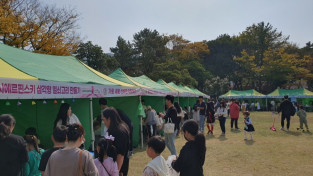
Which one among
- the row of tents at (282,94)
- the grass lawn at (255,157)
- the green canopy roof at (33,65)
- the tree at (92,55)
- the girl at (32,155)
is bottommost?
the grass lawn at (255,157)

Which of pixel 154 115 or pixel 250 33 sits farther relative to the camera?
pixel 250 33

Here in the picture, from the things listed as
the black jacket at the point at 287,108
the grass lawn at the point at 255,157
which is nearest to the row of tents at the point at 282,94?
the black jacket at the point at 287,108

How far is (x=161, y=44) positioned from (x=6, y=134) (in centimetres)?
3483

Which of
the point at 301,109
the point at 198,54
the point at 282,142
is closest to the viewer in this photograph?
the point at 282,142

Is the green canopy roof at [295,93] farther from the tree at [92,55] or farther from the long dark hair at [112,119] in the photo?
the long dark hair at [112,119]

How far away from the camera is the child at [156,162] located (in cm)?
282

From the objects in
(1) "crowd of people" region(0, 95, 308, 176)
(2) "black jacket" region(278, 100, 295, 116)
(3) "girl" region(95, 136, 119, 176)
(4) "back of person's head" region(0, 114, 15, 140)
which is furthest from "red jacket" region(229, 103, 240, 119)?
(4) "back of person's head" region(0, 114, 15, 140)

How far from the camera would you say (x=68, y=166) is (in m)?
2.29

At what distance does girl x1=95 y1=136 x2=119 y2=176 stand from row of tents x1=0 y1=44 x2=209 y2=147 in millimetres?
1647

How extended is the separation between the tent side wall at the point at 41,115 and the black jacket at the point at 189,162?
14.4 feet

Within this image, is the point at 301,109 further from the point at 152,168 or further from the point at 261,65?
the point at 261,65

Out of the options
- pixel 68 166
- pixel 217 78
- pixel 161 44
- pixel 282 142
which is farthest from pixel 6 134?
pixel 217 78

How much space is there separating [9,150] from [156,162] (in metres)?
1.63

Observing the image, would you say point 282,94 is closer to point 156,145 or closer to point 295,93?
point 295,93
